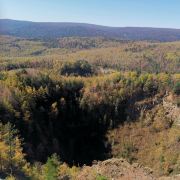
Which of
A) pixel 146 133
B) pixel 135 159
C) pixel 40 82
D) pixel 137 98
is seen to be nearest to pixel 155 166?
pixel 135 159

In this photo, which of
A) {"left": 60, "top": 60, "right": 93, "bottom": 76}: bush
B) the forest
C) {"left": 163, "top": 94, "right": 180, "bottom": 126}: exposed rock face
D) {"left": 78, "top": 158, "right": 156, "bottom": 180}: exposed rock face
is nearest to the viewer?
{"left": 78, "top": 158, "right": 156, "bottom": 180}: exposed rock face

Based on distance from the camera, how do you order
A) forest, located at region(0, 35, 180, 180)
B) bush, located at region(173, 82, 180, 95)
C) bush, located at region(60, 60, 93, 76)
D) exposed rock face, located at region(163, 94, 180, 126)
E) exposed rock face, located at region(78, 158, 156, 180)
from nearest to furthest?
1. exposed rock face, located at region(78, 158, 156, 180)
2. forest, located at region(0, 35, 180, 180)
3. exposed rock face, located at region(163, 94, 180, 126)
4. bush, located at region(173, 82, 180, 95)
5. bush, located at region(60, 60, 93, 76)

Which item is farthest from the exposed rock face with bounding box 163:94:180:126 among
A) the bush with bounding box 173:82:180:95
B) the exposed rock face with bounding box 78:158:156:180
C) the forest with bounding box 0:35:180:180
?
the exposed rock face with bounding box 78:158:156:180

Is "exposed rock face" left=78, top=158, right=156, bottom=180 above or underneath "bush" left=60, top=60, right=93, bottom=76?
above

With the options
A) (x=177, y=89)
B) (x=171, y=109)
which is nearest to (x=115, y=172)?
(x=171, y=109)

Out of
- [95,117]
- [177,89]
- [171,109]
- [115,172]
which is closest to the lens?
[115,172]

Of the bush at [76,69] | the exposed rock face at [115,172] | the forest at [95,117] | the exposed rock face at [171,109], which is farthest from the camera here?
the bush at [76,69]

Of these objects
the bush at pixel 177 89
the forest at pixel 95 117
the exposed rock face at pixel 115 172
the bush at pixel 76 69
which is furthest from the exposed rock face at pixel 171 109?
the bush at pixel 76 69

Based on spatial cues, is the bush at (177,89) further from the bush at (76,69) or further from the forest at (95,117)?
the bush at (76,69)

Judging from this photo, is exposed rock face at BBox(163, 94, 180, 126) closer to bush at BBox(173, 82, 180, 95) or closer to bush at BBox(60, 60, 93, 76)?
bush at BBox(173, 82, 180, 95)

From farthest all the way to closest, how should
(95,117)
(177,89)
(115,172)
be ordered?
(95,117) < (177,89) < (115,172)

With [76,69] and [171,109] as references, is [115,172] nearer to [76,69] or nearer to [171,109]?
[171,109]

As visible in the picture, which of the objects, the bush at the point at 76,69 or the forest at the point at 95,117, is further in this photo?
the bush at the point at 76,69
